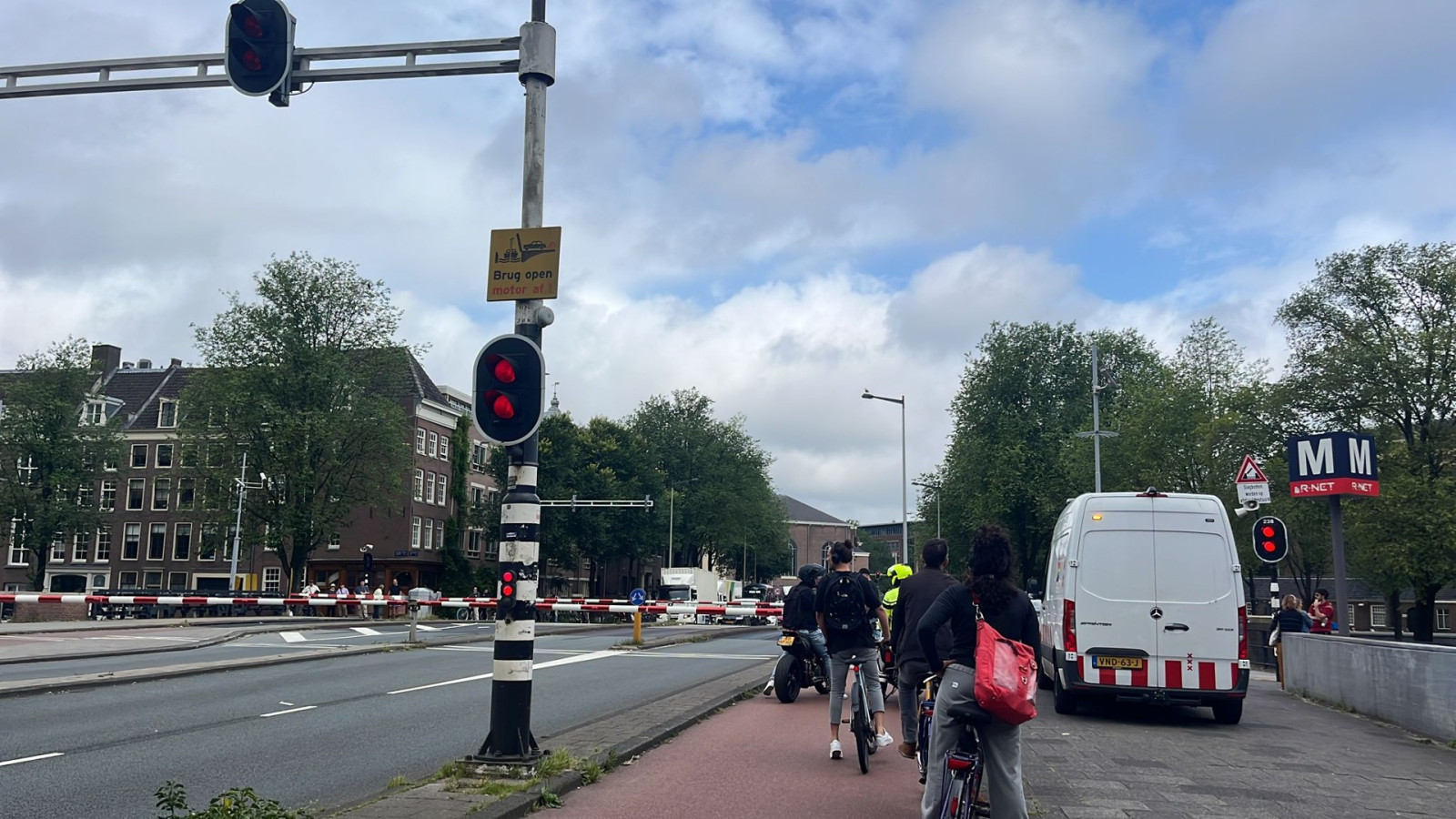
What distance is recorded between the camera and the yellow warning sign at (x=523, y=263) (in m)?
7.86

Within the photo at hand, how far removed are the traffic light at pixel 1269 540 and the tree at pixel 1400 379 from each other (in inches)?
1011

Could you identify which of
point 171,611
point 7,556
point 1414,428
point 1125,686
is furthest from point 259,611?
point 1414,428

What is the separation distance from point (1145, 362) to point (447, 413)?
133 ft

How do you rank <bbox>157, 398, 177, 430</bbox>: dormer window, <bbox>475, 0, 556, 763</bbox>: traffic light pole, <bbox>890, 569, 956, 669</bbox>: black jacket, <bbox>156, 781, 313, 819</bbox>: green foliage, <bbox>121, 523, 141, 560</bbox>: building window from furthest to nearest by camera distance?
<bbox>157, 398, 177, 430</bbox>: dormer window → <bbox>121, 523, 141, 560</bbox>: building window → <bbox>890, 569, 956, 669</bbox>: black jacket → <bbox>475, 0, 556, 763</bbox>: traffic light pole → <bbox>156, 781, 313, 819</bbox>: green foliage

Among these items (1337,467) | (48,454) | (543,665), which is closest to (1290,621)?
(1337,467)

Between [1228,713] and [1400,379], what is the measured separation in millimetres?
35758

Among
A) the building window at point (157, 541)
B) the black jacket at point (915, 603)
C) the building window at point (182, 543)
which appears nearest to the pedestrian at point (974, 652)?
the black jacket at point (915, 603)

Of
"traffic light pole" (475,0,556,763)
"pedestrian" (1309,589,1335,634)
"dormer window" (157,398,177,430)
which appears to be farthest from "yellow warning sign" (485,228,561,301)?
"dormer window" (157,398,177,430)

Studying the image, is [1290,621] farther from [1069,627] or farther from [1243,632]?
[1069,627]

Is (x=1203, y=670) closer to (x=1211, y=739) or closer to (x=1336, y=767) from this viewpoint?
(x=1211, y=739)

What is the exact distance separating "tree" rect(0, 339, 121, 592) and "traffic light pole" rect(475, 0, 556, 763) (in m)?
64.0

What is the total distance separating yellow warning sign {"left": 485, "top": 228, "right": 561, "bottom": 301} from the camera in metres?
7.86

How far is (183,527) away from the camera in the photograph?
230ft

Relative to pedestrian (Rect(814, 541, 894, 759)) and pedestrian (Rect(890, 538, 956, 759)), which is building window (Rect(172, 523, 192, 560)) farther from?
pedestrian (Rect(890, 538, 956, 759))
